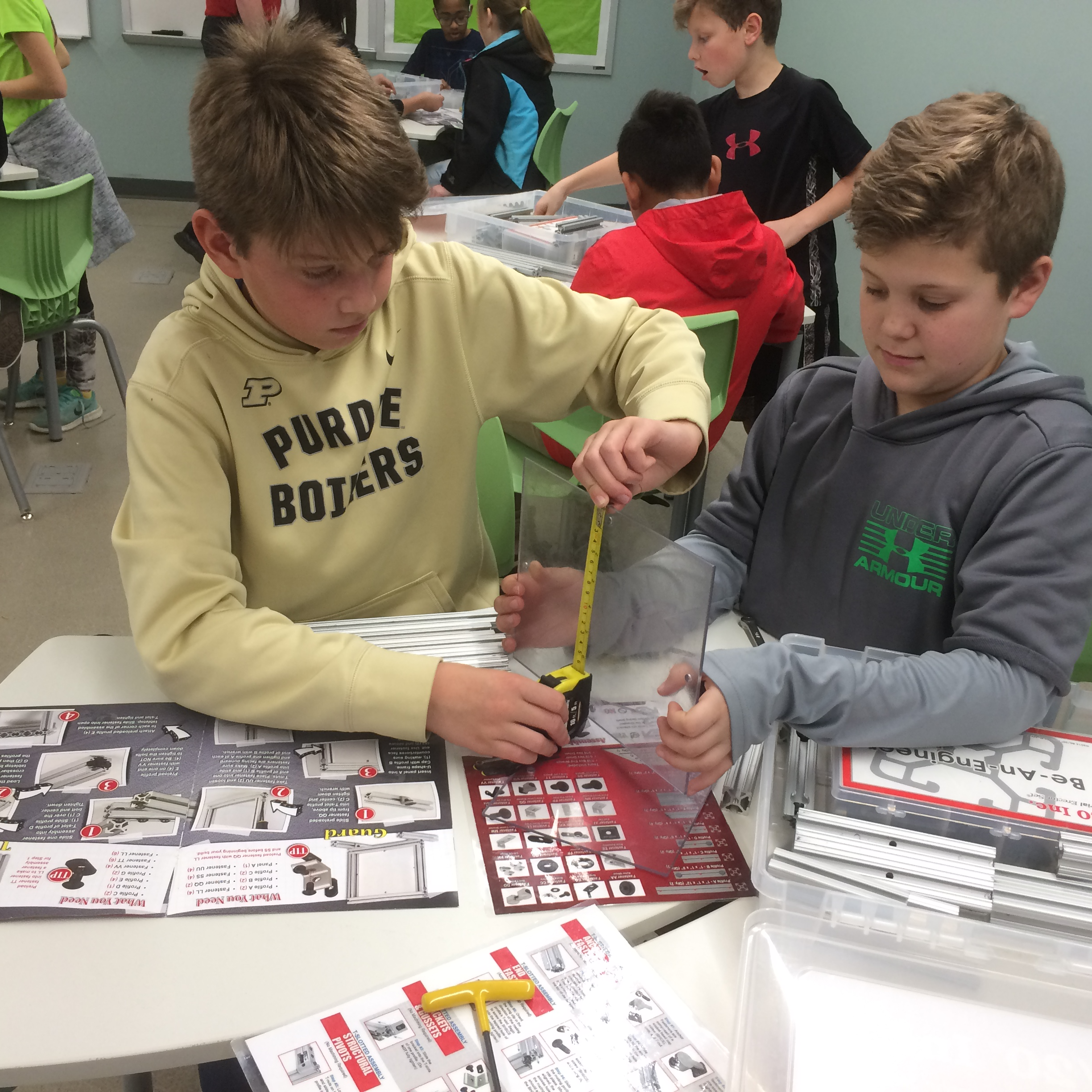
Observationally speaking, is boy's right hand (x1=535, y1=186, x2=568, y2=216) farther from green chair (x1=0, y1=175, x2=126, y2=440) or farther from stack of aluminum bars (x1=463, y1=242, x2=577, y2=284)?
green chair (x1=0, y1=175, x2=126, y2=440)

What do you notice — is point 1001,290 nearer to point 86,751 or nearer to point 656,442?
point 656,442

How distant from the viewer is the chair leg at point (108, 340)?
3.12m

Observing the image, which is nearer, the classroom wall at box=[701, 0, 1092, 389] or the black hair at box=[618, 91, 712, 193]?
the black hair at box=[618, 91, 712, 193]

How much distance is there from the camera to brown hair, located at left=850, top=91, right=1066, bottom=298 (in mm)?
996

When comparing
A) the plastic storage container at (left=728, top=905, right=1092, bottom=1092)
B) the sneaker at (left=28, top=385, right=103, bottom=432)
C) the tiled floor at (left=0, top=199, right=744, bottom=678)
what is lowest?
the tiled floor at (left=0, top=199, right=744, bottom=678)

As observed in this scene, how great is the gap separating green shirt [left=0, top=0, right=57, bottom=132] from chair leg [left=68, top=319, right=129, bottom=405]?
0.74 meters

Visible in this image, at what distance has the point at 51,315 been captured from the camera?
114 inches

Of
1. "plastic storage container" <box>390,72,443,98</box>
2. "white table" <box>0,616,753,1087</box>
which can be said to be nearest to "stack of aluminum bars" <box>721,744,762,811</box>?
"white table" <box>0,616,753,1087</box>

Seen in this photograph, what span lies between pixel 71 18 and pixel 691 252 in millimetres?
5334

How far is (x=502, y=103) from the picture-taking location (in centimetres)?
404

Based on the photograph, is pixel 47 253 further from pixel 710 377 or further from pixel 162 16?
pixel 162 16

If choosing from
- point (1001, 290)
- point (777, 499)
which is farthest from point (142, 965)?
point (1001, 290)

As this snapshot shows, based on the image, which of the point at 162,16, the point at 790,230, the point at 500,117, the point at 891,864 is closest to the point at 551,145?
the point at 500,117

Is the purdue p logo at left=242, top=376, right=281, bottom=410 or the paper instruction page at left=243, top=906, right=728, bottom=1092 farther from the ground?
the purdue p logo at left=242, top=376, right=281, bottom=410
